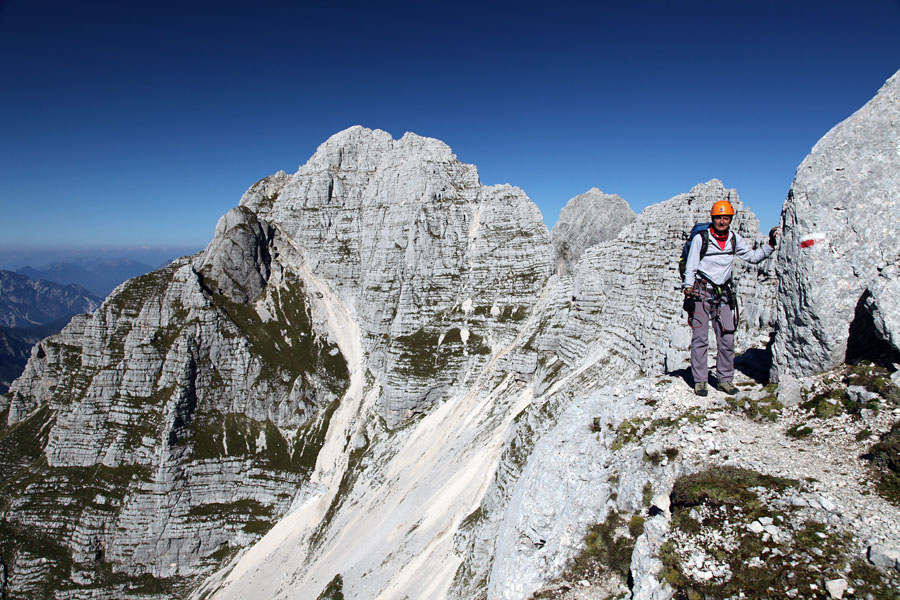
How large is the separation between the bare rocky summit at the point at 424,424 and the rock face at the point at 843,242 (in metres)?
0.70

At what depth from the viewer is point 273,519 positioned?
247 feet

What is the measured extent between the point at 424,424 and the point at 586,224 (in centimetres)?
5484

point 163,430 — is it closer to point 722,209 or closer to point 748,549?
point 748,549

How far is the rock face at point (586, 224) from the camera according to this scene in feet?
293

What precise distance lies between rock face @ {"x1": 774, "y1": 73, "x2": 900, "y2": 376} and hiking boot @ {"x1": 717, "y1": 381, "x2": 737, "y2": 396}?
1.57 m

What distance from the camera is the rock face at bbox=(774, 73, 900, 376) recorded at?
13.5m

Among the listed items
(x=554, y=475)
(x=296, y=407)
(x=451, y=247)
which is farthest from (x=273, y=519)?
(x=554, y=475)

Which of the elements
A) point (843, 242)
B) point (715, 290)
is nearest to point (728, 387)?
point (715, 290)

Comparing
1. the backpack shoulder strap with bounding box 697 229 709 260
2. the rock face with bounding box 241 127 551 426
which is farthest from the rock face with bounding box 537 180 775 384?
the rock face with bounding box 241 127 551 426

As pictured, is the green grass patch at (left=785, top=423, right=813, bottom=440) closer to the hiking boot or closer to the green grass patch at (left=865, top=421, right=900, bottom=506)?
the green grass patch at (left=865, top=421, right=900, bottom=506)

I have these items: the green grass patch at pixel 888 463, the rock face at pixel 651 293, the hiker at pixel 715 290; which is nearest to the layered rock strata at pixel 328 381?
the rock face at pixel 651 293

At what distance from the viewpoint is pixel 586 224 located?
305ft

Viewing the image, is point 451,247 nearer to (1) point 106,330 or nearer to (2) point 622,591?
(1) point 106,330

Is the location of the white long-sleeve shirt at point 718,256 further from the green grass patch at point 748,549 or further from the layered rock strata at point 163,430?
the layered rock strata at point 163,430
